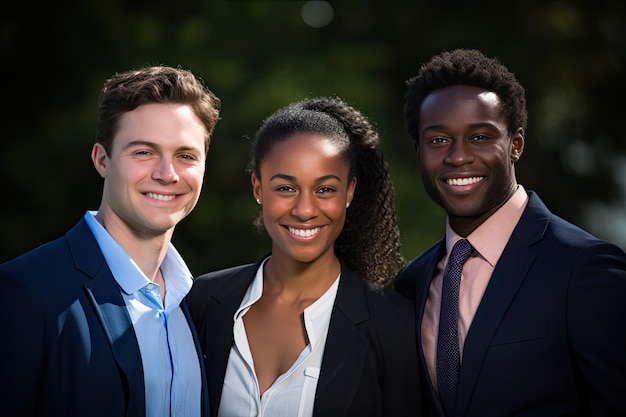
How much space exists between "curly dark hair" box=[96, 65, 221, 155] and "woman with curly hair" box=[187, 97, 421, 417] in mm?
453

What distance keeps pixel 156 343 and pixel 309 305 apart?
2.55 feet

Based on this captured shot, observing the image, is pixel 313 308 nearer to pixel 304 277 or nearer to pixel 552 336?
pixel 304 277

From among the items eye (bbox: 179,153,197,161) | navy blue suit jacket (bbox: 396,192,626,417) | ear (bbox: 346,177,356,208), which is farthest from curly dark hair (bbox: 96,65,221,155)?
navy blue suit jacket (bbox: 396,192,626,417)

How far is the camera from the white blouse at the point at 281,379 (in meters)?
3.39

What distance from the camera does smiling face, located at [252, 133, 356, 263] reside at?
11.9ft

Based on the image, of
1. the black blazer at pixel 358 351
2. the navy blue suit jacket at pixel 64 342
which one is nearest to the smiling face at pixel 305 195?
the black blazer at pixel 358 351

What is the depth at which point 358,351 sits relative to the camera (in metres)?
3.47

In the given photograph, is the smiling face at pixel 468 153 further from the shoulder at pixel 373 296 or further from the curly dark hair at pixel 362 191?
the shoulder at pixel 373 296

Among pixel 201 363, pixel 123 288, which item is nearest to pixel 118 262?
pixel 123 288

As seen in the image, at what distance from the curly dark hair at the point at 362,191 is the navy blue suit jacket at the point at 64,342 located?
1087mm

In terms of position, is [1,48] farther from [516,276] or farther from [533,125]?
[516,276]

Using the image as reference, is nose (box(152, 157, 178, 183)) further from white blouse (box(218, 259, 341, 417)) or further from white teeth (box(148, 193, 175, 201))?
white blouse (box(218, 259, 341, 417))

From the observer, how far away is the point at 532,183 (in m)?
10.6

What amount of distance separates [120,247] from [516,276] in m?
1.75
